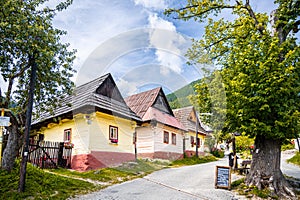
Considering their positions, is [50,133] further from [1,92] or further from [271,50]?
[271,50]

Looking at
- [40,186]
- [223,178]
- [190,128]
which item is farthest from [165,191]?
[190,128]

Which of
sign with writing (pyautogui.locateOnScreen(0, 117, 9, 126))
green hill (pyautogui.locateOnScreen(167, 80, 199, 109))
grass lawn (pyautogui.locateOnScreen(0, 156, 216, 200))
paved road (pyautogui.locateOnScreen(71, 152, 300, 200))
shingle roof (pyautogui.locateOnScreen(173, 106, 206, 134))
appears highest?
green hill (pyautogui.locateOnScreen(167, 80, 199, 109))

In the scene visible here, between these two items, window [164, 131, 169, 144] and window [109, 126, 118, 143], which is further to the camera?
window [164, 131, 169, 144]

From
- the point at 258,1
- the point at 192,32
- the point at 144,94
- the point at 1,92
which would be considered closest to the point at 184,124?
the point at 144,94

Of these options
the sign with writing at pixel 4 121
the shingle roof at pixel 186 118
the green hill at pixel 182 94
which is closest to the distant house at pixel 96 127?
the sign with writing at pixel 4 121

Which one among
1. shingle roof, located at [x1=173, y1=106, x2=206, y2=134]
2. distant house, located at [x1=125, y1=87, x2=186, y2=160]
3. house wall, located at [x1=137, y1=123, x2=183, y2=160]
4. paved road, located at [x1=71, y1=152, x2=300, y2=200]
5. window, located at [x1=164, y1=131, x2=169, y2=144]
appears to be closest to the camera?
paved road, located at [x1=71, y1=152, x2=300, y2=200]

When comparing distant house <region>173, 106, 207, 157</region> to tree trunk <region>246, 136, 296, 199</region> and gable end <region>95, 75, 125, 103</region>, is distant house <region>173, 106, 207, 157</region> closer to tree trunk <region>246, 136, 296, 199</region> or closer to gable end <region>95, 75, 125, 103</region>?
gable end <region>95, 75, 125, 103</region>

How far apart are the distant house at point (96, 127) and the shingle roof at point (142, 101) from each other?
465 centimetres

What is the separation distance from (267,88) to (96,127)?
898 centimetres

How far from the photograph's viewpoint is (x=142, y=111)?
2127cm

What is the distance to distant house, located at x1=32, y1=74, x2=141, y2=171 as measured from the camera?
13.4 meters

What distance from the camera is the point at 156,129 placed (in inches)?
800

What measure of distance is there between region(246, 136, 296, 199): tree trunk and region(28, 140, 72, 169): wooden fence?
31.4 ft

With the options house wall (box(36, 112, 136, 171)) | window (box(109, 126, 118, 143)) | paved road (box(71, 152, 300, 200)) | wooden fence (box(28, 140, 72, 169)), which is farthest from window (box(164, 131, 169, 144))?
paved road (box(71, 152, 300, 200))
